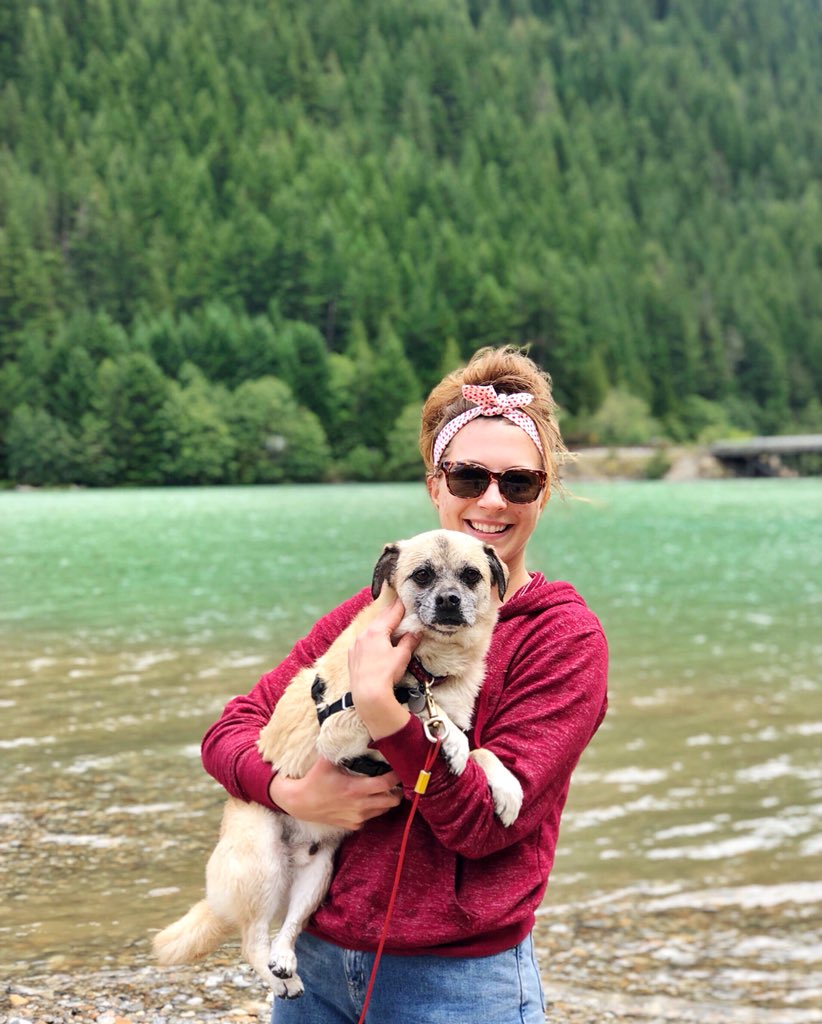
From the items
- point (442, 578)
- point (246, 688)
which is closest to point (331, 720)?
point (442, 578)

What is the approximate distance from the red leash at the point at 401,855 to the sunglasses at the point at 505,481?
2.82ft

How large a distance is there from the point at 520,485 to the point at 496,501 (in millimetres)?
83

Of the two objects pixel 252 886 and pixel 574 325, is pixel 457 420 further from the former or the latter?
pixel 574 325

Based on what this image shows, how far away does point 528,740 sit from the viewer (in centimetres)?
280

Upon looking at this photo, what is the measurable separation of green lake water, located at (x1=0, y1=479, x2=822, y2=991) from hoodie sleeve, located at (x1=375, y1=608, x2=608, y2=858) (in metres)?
0.80

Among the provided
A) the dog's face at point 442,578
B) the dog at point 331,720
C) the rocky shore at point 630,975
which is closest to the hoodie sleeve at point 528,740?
the dog at point 331,720

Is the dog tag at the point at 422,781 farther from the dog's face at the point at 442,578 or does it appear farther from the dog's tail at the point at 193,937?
the dog's tail at the point at 193,937

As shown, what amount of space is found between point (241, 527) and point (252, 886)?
4547 centimetres

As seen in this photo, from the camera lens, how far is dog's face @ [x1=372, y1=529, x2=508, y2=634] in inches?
123

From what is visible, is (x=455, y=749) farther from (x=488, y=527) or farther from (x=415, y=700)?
(x=488, y=527)

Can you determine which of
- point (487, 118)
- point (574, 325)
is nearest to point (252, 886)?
point (574, 325)

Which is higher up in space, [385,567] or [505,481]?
[505,481]

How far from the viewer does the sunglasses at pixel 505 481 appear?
3.31 meters

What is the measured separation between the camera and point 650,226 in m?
186
